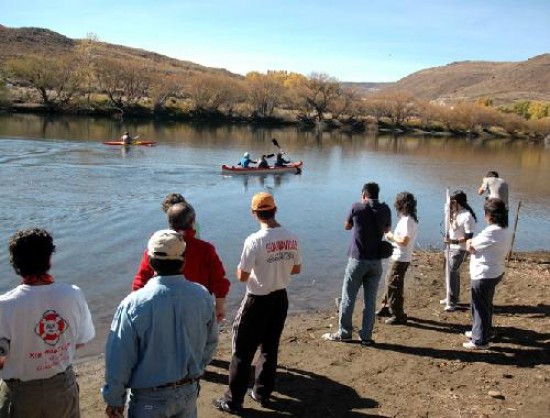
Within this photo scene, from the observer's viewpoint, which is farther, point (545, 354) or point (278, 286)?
point (545, 354)

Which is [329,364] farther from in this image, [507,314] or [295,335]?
[507,314]

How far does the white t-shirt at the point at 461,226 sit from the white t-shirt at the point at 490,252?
1.67m

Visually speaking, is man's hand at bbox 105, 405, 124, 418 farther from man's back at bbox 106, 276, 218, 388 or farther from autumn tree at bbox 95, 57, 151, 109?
autumn tree at bbox 95, 57, 151, 109

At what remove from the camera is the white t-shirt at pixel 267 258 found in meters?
5.59

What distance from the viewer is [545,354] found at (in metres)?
7.46

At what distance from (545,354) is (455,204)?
8.86ft

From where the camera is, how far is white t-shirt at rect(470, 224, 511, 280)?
707cm

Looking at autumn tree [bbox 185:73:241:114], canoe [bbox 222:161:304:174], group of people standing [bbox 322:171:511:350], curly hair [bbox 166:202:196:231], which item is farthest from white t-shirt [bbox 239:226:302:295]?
autumn tree [bbox 185:73:241:114]

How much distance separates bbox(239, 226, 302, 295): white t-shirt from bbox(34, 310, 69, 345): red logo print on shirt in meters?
2.23

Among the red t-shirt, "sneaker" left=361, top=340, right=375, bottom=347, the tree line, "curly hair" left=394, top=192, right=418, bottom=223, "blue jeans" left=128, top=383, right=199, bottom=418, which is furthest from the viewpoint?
the tree line

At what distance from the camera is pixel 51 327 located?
3.62m

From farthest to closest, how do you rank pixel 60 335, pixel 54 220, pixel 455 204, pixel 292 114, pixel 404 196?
1. pixel 292 114
2. pixel 54 220
3. pixel 455 204
4. pixel 404 196
5. pixel 60 335

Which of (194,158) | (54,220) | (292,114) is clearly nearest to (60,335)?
(54,220)

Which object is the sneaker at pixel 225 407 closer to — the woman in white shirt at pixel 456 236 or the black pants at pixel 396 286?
the black pants at pixel 396 286
